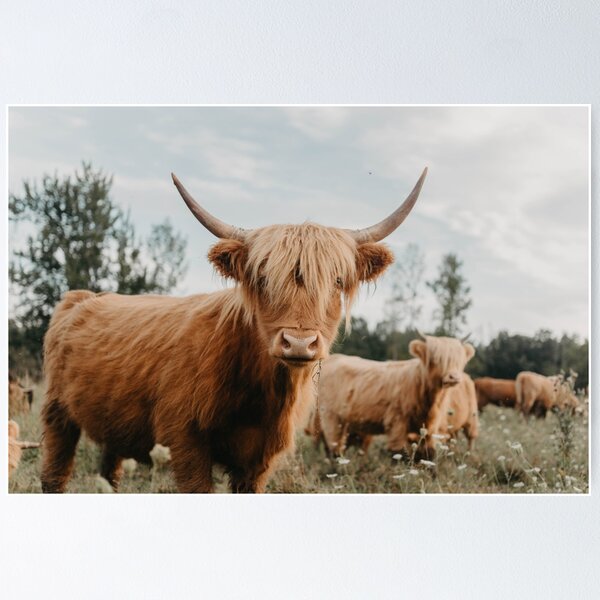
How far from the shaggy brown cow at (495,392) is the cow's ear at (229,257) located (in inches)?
44.5

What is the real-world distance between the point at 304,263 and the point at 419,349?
746 mm

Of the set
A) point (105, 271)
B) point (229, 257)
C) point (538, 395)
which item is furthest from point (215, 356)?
point (538, 395)

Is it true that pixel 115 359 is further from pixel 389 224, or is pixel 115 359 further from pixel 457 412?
pixel 457 412

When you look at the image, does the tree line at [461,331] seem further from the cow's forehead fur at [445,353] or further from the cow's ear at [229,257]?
the cow's ear at [229,257]

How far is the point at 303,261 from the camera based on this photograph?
9.67ft

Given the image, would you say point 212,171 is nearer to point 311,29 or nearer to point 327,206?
point 327,206

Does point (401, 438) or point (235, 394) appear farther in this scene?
A: point (401, 438)

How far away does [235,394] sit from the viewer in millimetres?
3057

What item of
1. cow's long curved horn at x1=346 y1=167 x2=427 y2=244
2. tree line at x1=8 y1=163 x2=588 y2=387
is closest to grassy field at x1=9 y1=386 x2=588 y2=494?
tree line at x1=8 y1=163 x2=588 y2=387

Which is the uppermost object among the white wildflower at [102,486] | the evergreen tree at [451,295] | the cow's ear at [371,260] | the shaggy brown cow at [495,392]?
the cow's ear at [371,260]

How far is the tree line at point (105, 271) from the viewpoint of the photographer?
10.6 ft

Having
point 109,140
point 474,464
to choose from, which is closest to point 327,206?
point 109,140

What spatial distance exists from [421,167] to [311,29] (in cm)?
73

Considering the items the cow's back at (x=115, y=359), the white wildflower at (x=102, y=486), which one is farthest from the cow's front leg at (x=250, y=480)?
the white wildflower at (x=102, y=486)
